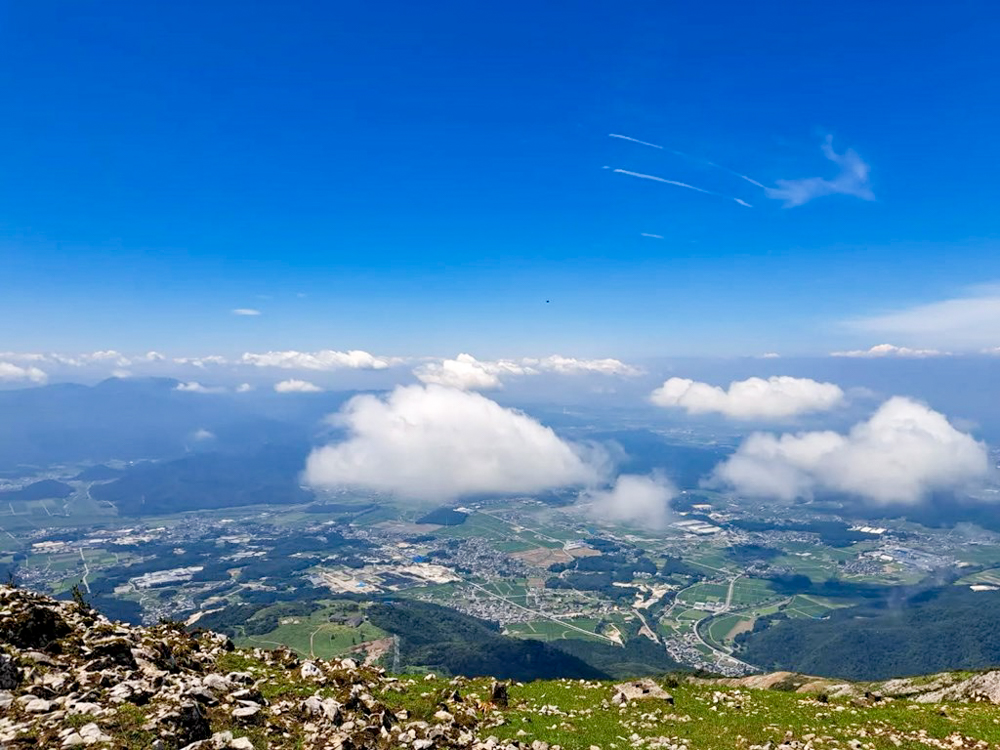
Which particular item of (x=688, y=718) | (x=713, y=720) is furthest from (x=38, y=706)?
(x=713, y=720)

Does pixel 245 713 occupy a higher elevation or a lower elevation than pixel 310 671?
higher

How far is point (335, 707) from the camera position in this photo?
20641mm

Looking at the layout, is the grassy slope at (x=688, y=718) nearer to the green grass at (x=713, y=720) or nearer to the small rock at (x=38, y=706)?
the green grass at (x=713, y=720)

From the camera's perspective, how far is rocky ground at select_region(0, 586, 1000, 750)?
16938 millimetres

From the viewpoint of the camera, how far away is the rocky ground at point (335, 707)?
1694 centimetres

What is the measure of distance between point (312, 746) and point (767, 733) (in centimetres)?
2024

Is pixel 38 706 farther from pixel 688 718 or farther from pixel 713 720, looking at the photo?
pixel 713 720

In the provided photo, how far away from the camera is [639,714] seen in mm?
27391

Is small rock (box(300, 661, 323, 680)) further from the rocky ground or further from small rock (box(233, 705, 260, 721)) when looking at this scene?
small rock (box(233, 705, 260, 721))

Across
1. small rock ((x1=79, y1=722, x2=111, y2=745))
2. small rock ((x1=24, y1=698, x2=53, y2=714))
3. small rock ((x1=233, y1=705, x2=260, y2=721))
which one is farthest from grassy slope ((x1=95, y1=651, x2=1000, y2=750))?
small rock ((x1=24, y1=698, x2=53, y2=714))

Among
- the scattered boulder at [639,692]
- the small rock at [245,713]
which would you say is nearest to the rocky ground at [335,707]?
the small rock at [245,713]

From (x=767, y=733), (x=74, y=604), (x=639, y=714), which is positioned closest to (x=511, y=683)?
(x=639, y=714)

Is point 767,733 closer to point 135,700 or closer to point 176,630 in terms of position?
point 135,700

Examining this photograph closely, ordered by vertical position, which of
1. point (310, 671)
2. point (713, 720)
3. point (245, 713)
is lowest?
point (713, 720)
